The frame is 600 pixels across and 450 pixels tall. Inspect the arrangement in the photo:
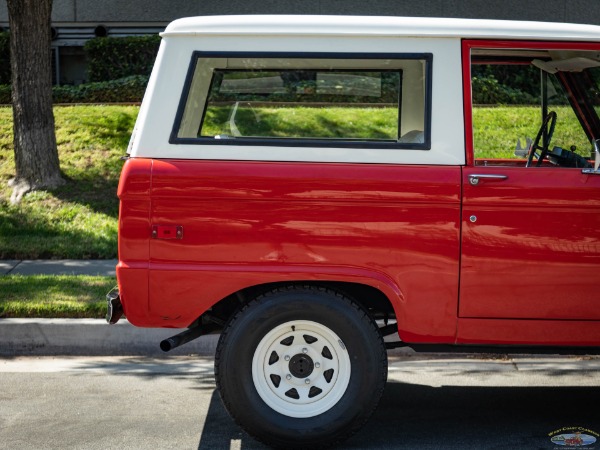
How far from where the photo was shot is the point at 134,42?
1662 cm

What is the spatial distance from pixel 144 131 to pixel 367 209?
118 cm

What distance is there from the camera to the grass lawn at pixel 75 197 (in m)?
10.0

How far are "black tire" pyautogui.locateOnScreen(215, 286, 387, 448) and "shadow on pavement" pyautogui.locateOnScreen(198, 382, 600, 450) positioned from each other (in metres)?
0.28

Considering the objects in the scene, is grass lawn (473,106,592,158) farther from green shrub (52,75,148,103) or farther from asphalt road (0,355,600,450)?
green shrub (52,75,148,103)

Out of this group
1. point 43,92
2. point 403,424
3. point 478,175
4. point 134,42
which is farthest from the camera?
point 134,42

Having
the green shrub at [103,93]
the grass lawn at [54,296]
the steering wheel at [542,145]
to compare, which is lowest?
the grass lawn at [54,296]

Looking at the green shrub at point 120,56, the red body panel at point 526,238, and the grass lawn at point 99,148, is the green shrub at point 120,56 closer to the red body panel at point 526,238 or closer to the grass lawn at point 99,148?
the grass lawn at point 99,148

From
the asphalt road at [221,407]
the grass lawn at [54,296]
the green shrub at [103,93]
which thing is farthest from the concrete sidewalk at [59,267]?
the green shrub at [103,93]

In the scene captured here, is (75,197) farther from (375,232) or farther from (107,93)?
(375,232)

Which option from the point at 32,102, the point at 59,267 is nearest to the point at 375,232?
the point at 59,267

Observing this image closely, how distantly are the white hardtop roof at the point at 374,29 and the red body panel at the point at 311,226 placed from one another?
2.17 feet

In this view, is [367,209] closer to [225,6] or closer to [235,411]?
[235,411]

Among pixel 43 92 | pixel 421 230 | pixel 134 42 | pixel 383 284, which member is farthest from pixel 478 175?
pixel 134 42

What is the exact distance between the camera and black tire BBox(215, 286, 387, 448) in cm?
482
